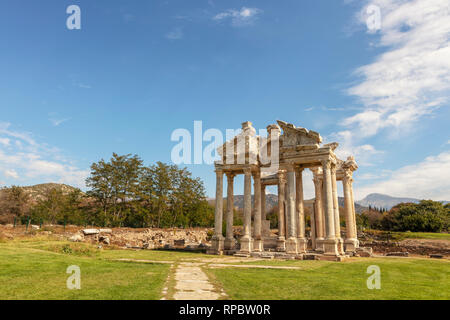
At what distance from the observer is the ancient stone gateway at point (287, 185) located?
20.8 m

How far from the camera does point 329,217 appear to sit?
65.7 feet

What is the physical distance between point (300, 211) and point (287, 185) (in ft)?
8.48

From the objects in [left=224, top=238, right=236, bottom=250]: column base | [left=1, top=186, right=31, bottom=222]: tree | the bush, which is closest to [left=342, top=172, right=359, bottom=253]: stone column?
[left=224, top=238, right=236, bottom=250]: column base

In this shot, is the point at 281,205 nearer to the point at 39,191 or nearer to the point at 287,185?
the point at 287,185

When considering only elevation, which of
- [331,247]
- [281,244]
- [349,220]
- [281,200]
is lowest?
[281,244]

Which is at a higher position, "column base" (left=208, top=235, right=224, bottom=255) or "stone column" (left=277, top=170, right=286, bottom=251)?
"stone column" (left=277, top=170, right=286, bottom=251)

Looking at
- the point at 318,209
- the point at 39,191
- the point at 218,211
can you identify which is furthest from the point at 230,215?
the point at 39,191

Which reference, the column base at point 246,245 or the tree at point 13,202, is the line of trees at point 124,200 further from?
the column base at point 246,245

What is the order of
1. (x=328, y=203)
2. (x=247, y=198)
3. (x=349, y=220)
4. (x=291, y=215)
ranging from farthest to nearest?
1. (x=349, y=220)
2. (x=247, y=198)
3. (x=291, y=215)
4. (x=328, y=203)

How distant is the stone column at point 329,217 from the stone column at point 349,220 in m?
5.69

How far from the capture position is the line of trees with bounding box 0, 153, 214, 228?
45125mm

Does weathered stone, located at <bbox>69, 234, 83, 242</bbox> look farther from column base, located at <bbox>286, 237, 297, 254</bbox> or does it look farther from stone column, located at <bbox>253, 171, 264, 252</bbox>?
column base, located at <bbox>286, 237, 297, 254</bbox>

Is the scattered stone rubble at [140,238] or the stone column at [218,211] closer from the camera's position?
the stone column at [218,211]

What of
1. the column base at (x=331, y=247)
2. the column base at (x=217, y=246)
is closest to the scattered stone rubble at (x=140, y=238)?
the column base at (x=217, y=246)
